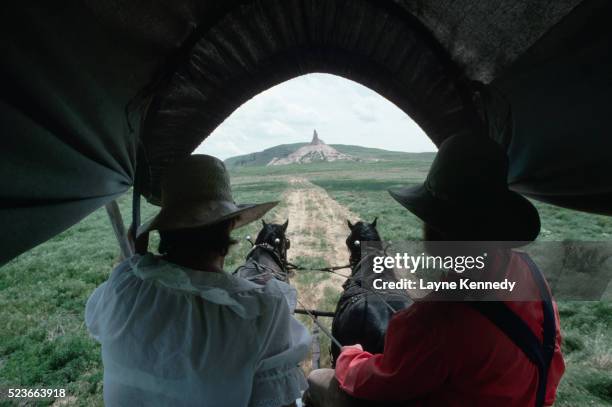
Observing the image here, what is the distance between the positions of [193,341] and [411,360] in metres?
0.89

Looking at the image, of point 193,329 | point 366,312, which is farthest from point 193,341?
point 366,312

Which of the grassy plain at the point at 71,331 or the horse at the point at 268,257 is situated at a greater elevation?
the horse at the point at 268,257

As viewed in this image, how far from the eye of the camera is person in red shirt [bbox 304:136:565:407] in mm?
1314

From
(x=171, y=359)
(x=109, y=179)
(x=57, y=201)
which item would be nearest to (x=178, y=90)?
(x=109, y=179)

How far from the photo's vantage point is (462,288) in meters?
1.41

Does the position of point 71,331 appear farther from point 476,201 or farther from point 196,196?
point 476,201

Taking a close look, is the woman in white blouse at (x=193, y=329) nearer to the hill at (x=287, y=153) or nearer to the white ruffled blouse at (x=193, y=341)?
the white ruffled blouse at (x=193, y=341)

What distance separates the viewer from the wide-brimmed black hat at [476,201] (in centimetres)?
147

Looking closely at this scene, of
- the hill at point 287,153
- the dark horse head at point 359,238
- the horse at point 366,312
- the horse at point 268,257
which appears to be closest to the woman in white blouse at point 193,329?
the horse at point 366,312

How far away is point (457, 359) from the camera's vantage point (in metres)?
1.31

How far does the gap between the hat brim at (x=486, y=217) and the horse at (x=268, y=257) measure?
228 centimetres

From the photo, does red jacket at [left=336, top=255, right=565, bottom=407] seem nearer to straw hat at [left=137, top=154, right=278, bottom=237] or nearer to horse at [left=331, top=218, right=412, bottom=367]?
straw hat at [left=137, top=154, right=278, bottom=237]

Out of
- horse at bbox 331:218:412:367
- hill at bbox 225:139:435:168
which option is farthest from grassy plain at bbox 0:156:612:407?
hill at bbox 225:139:435:168

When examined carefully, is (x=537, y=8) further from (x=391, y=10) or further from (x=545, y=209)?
(x=545, y=209)
